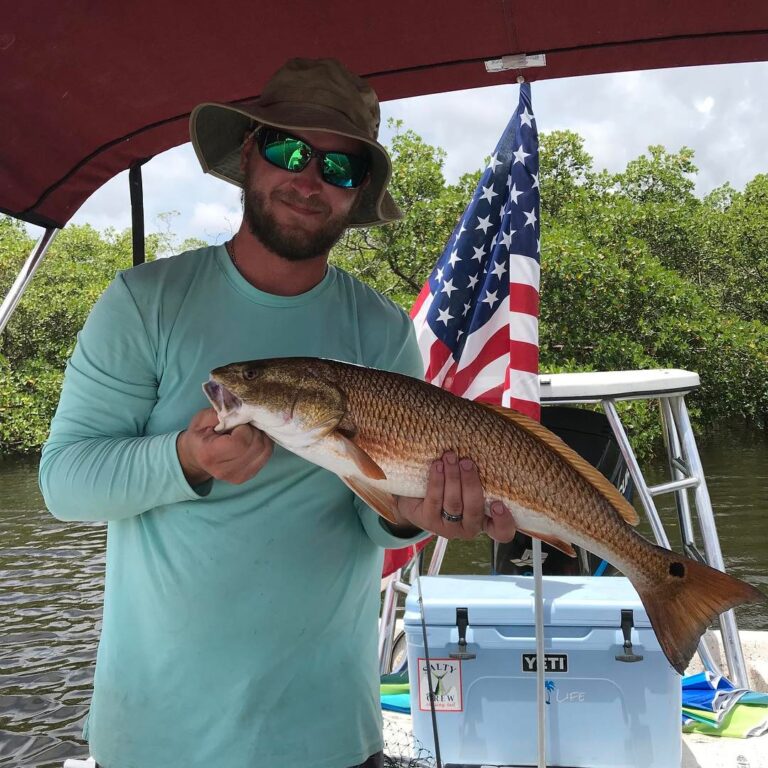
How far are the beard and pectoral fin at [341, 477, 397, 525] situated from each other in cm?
58

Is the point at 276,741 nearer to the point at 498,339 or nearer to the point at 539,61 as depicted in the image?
the point at 539,61

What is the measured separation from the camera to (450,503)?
1.98 meters

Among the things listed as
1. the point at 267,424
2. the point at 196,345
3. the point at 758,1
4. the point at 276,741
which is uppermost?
the point at 758,1

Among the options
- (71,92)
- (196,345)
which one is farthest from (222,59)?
(196,345)

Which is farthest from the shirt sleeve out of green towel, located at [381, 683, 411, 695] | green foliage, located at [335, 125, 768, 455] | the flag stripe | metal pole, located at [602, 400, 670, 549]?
green foliage, located at [335, 125, 768, 455]

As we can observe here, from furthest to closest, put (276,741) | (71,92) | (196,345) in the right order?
(71,92)
(196,345)
(276,741)

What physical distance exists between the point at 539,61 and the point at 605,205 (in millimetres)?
20540

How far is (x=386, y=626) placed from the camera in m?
4.80

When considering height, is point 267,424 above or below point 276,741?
above

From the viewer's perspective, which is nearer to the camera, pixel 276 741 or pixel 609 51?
pixel 276 741

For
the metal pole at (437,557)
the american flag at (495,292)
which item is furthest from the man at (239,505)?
the metal pole at (437,557)

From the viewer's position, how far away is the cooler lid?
11.2ft

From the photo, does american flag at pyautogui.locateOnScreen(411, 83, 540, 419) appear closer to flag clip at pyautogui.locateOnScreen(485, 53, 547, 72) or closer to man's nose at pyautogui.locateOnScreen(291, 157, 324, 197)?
flag clip at pyautogui.locateOnScreen(485, 53, 547, 72)

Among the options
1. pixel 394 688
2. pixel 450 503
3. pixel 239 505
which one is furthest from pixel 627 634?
pixel 239 505
